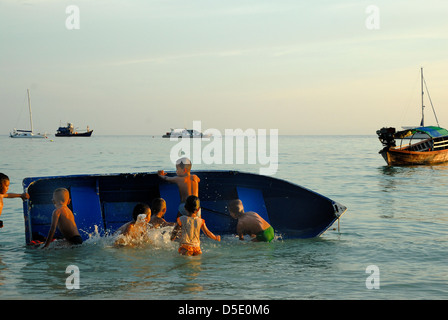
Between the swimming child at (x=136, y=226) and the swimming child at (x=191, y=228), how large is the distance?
82 centimetres

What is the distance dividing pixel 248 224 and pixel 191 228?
198 cm

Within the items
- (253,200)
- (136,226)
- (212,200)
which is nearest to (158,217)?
(136,226)

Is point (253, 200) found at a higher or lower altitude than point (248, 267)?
higher

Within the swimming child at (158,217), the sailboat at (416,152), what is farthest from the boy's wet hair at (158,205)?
the sailboat at (416,152)

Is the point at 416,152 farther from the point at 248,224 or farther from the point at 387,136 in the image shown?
the point at 248,224

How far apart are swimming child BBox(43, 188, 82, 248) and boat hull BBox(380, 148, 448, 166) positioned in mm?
31013

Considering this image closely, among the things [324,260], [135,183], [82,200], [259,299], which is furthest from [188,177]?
[259,299]

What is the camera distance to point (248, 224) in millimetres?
10453

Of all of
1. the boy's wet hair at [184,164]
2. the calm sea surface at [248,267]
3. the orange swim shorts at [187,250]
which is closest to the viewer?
the calm sea surface at [248,267]

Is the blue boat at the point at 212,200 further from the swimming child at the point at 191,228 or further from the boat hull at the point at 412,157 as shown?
the boat hull at the point at 412,157

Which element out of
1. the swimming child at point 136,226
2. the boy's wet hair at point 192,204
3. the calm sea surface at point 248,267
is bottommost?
the calm sea surface at point 248,267

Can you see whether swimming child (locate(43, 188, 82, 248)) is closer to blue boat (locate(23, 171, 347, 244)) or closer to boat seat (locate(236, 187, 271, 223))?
blue boat (locate(23, 171, 347, 244))

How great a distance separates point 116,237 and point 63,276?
6.05 ft

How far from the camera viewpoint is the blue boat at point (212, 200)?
11.1 meters
